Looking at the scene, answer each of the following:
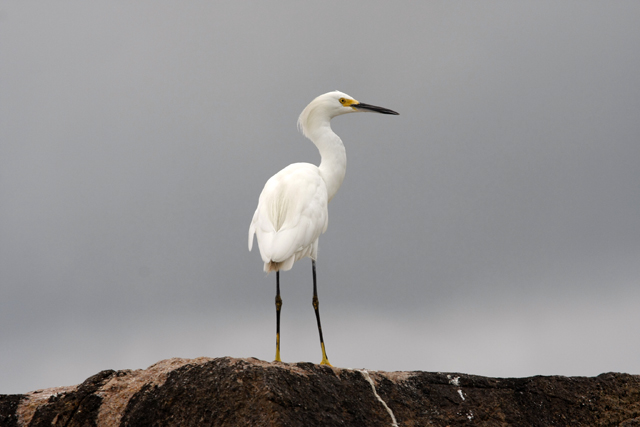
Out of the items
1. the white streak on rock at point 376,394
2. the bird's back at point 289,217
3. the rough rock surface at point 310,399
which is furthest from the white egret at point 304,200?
the rough rock surface at point 310,399

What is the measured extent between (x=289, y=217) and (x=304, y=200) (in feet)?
1.27

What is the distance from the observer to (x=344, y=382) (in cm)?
611

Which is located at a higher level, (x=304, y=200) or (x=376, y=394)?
(x=304, y=200)

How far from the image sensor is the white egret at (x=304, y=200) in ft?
25.7

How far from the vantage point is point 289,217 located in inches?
325

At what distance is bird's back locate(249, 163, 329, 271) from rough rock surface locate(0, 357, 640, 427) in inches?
77.2

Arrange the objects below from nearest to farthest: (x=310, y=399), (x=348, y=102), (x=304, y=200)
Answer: (x=310, y=399), (x=304, y=200), (x=348, y=102)

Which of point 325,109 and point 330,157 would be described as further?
point 325,109

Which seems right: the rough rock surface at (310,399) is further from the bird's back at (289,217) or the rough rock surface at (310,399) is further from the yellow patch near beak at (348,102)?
the yellow patch near beak at (348,102)

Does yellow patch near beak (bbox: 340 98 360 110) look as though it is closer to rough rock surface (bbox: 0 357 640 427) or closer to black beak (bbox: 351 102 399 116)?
black beak (bbox: 351 102 399 116)

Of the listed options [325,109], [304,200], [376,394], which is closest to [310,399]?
[376,394]

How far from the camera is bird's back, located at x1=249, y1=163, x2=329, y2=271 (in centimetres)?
780

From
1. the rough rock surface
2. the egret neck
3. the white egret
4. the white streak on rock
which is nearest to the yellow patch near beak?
the white egret

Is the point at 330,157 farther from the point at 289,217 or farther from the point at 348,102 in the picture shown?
the point at 289,217
